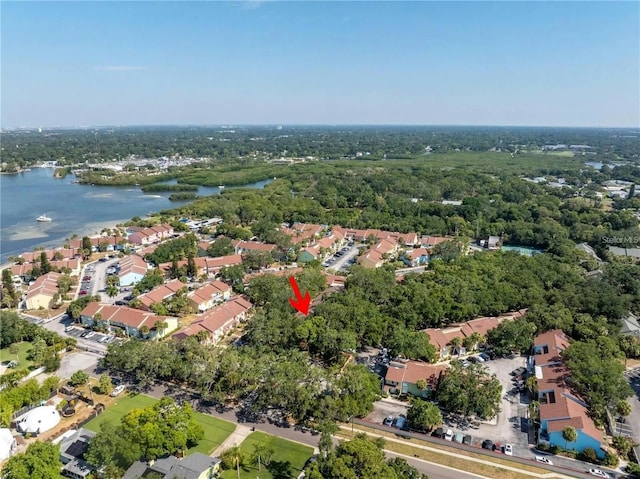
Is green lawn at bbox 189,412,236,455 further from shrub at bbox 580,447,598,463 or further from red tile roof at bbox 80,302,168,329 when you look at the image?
shrub at bbox 580,447,598,463

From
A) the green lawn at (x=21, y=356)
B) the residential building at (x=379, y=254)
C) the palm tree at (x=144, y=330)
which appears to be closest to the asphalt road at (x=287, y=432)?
the palm tree at (x=144, y=330)

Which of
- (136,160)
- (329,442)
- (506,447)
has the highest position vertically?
(136,160)

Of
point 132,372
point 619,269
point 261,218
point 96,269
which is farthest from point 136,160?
point 619,269

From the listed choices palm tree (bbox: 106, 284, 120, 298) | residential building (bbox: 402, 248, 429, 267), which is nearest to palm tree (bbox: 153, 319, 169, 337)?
palm tree (bbox: 106, 284, 120, 298)

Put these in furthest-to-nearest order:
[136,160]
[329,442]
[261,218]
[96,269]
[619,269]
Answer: [136,160]
[261,218]
[96,269]
[619,269]
[329,442]

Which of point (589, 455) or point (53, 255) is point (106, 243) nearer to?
point (53, 255)

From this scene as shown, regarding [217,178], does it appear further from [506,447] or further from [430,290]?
[506,447]

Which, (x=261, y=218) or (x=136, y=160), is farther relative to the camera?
(x=136, y=160)

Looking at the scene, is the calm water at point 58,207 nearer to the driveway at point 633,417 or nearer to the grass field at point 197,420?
the grass field at point 197,420
